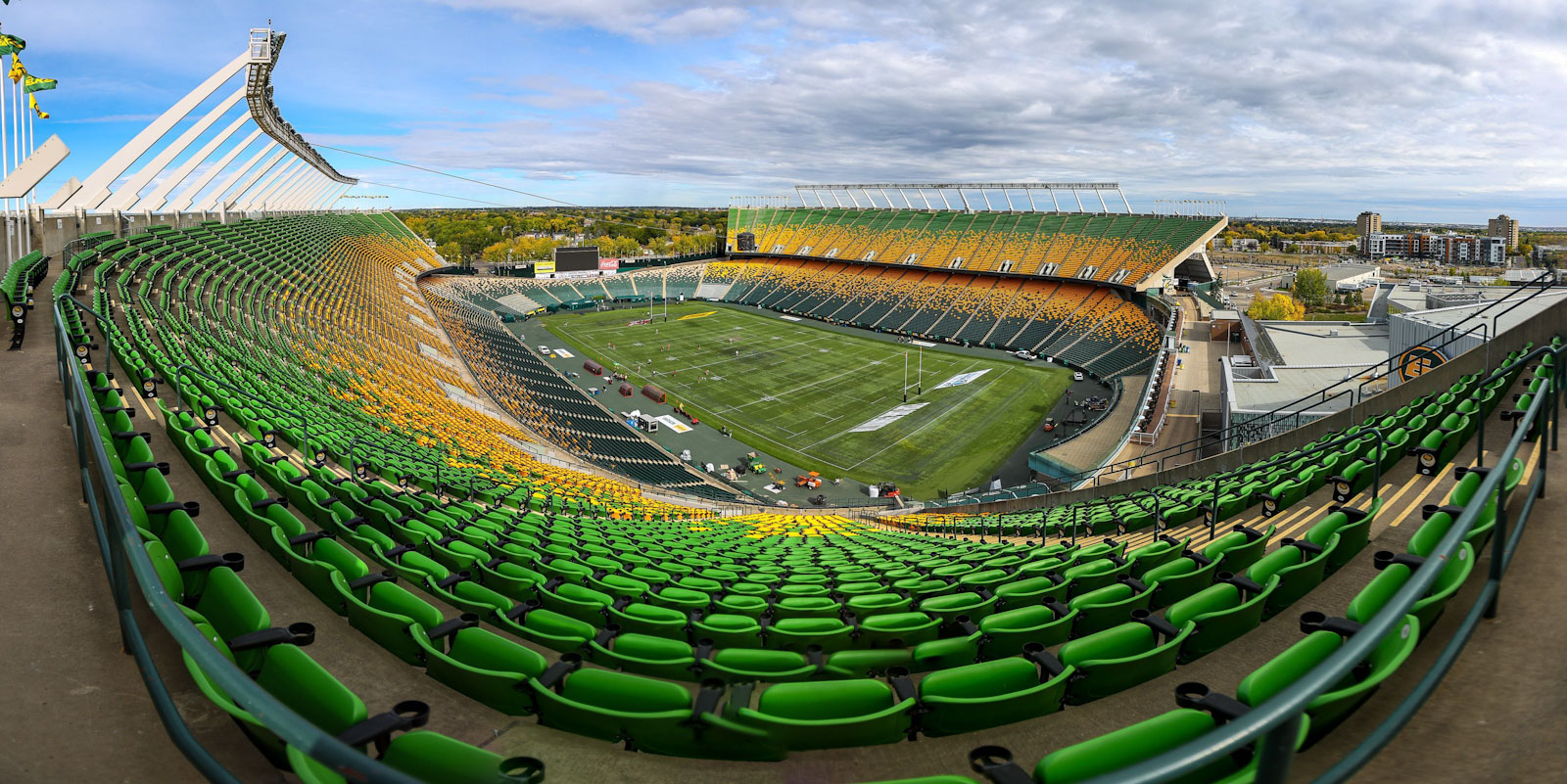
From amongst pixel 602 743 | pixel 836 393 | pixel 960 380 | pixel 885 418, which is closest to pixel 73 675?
pixel 602 743

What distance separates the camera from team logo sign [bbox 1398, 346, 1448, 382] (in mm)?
19661

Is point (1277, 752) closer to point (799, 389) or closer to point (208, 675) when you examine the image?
point (208, 675)

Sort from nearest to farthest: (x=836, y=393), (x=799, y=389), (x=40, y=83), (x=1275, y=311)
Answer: (x=40, y=83) < (x=836, y=393) < (x=799, y=389) < (x=1275, y=311)

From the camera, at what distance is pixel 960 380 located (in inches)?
2201

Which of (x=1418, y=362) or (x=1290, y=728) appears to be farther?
(x=1418, y=362)

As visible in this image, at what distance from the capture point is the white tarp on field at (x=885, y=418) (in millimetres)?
45688

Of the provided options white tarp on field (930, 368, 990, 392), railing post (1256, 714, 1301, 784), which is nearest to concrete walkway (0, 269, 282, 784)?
railing post (1256, 714, 1301, 784)

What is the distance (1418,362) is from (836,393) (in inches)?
1390

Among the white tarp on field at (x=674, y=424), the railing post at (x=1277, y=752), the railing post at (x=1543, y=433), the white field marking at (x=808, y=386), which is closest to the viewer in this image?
the railing post at (x=1277, y=752)

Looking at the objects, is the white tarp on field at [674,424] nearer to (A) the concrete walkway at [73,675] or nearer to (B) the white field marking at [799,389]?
(B) the white field marking at [799,389]

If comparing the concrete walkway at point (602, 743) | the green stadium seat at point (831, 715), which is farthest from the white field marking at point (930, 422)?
the green stadium seat at point (831, 715)

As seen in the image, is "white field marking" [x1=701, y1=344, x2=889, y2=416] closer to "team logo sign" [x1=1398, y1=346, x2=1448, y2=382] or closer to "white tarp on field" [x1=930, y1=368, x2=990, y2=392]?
"white tarp on field" [x1=930, y1=368, x2=990, y2=392]

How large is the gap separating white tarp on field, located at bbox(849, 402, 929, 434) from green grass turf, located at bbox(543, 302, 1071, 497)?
0.42 m

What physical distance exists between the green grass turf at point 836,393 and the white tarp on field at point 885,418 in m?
0.42
